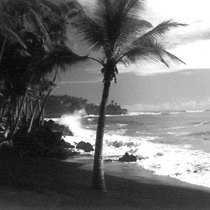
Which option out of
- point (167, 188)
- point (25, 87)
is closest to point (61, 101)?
point (25, 87)

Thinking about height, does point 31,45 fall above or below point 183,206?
above

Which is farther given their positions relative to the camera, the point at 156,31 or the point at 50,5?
the point at 50,5

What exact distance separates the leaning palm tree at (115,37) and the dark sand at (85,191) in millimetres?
1294

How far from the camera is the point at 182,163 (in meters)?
21.9

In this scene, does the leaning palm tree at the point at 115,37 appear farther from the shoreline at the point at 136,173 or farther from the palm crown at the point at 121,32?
the shoreline at the point at 136,173

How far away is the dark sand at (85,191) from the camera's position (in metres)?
9.60

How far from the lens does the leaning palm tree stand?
38.0 ft

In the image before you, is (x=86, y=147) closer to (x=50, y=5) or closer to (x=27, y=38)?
(x=27, y=38)

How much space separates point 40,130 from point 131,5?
56.4ft

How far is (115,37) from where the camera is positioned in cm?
1176

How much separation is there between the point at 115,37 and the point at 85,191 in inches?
185

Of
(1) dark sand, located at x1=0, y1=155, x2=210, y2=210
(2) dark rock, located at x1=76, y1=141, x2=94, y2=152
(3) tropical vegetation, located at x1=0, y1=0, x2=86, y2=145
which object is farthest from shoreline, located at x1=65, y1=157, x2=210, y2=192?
(2) dark rock, located at x1=76, y1=141, x2=94, y2=152

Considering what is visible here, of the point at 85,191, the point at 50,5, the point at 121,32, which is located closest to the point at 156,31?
the point at 121,32

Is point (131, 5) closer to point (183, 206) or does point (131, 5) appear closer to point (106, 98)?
point (106, 98)
